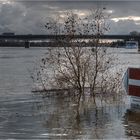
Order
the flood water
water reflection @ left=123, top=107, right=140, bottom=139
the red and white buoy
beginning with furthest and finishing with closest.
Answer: the red and white buoy
water reflection @ left=123, top=107, right=140, bottom=139
the flood water

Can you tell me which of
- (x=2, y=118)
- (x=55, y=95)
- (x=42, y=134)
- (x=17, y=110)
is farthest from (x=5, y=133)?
(x=55, y=95)

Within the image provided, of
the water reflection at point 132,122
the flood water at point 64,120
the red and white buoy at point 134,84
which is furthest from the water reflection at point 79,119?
the red and white buoy at point 134,84

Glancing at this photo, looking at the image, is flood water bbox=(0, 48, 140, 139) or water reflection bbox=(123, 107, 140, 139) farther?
water reflection bbox=(123, 107, 140, 139)

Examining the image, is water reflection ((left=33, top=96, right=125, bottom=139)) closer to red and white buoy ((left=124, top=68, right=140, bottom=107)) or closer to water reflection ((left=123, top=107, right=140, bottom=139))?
water reflection ((left=123, top=107, right=140, bottom=139))

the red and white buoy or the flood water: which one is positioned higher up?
the red and white buoy

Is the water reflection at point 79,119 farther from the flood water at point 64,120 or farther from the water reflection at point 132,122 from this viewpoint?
the water reflection at point 132,122

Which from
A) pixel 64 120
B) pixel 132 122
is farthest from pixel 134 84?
pixel 64 120

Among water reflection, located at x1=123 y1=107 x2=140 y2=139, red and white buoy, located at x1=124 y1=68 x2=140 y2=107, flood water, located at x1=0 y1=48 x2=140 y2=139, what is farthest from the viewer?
red and white buoy, located at x1=124 y1=68 x2=140 y2=107

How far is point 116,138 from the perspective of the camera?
1058 cm

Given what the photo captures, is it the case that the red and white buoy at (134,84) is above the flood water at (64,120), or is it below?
above

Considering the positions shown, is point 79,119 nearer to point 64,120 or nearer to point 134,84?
point 64,120

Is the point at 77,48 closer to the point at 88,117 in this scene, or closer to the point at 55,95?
the point at 55,95

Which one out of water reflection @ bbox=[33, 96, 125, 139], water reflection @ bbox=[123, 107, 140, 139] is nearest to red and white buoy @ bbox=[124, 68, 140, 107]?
water reflection @ bbox=[123, 107, 140, 139]

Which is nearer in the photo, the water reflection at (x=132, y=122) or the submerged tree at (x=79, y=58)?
the water reflection at (x=132, y=122)
